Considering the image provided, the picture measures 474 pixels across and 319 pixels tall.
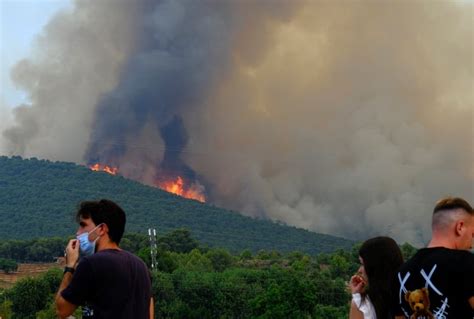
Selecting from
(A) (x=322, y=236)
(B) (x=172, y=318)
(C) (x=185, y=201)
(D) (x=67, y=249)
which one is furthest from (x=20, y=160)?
(D) (x=67, y=249)

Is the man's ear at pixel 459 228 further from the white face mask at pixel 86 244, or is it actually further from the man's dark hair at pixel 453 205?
the white face mask at pixel 86 244

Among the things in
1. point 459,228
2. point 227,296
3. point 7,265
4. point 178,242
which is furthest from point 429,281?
point 178,242

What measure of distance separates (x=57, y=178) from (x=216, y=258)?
44.2 m

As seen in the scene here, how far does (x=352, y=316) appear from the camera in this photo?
534 cm

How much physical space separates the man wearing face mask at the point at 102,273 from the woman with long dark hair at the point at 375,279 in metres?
1.51

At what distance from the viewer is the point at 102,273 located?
4902 mm

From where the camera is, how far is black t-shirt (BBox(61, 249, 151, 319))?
4871 mm

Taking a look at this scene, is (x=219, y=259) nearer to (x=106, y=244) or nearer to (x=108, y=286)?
(x=106, y=244)

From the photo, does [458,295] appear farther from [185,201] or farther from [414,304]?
[185,201]

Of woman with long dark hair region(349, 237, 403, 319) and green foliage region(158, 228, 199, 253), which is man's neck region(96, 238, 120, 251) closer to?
woman with long dark hair region(349, 237, 403, 319)

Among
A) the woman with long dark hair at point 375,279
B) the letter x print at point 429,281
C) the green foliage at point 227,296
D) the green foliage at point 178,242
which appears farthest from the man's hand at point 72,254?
the green foliage at point 178,242

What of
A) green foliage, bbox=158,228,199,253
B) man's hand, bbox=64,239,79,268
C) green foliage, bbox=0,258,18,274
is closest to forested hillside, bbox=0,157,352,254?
green foliage, bbox=158,228,199,253

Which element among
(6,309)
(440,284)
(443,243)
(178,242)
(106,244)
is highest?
(178,242)

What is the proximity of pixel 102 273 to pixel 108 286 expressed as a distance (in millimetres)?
98
